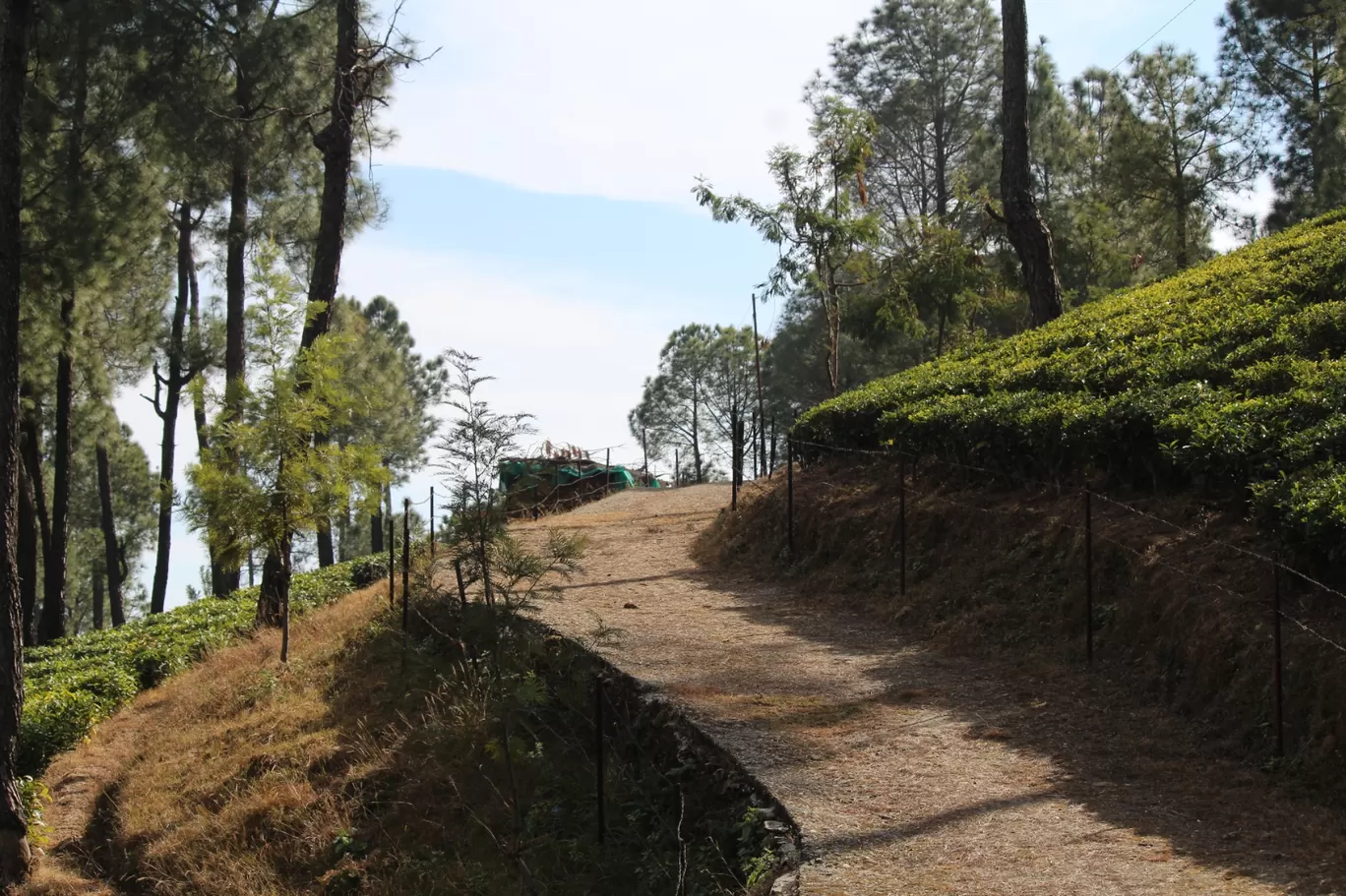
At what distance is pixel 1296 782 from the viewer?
6113mm

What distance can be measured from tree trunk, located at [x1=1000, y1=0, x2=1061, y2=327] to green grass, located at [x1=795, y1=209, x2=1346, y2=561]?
1698 millimetres

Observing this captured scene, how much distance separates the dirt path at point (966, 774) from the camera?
5309mm

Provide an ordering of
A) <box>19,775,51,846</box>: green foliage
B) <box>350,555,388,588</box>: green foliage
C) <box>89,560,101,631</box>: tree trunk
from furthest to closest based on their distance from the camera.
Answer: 1. <box>89,560,101,631</box>: tree trunk
2. <box>350,555,388,588</box>: green foliage
3. <box>19,775,51,846</box>: green foliage

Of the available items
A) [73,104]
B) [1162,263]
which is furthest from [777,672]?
[1162,263]

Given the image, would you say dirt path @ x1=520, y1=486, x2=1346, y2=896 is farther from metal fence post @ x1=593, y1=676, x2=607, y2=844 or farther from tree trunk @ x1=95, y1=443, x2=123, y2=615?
tree trunk @ x1=95, y1=443, x2=123, y2=615

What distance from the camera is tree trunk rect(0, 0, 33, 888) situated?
34.9 feet

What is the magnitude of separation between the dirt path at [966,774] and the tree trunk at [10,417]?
201 inches

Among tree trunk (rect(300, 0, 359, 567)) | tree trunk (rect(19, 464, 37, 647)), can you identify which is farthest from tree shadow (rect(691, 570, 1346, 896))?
tree trunk (rect(19, 464, 37, 647))

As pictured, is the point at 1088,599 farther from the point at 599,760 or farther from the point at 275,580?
the point at 275,580

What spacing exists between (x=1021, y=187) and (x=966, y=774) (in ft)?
40.8

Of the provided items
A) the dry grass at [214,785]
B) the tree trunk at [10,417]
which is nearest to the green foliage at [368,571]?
the dry grass at [214,785]

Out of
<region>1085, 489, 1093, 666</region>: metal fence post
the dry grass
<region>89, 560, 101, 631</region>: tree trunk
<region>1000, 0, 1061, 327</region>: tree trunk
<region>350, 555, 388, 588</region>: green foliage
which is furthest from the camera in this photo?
<region>89, 560, 101, 631</region>: tree trunk

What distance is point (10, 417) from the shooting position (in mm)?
10758

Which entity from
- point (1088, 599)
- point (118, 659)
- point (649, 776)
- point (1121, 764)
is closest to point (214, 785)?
point (649, 776)
